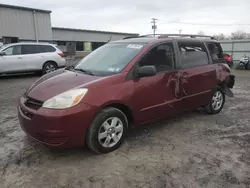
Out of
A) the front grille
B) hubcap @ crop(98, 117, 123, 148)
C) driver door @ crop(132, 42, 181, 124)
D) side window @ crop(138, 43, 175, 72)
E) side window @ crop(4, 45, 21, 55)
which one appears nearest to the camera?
the front grille

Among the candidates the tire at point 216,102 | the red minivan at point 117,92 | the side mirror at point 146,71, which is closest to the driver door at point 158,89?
the red minivan at point 117,92

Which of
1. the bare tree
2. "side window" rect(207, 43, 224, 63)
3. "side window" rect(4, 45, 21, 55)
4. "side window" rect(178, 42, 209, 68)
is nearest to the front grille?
"side window" rect(178, 42, 209, 68)

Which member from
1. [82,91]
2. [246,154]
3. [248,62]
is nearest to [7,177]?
[82,91]

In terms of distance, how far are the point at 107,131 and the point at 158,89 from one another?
1.14 m

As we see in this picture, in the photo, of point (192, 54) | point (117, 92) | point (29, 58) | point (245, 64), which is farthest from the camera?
point (245, 64)

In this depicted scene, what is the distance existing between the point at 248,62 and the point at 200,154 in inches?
594

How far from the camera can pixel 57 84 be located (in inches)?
134

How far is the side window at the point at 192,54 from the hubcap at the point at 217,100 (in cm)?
85

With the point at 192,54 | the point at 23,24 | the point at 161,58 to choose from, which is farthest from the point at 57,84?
the point at 23,24

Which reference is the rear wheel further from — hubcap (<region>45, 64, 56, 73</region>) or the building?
the building

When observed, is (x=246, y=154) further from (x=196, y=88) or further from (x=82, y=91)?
(x=82, y=91)

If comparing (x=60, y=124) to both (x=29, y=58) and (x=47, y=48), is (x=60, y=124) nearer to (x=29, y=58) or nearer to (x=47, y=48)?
(x=29, y=58)

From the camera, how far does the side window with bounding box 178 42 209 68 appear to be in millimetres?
4449

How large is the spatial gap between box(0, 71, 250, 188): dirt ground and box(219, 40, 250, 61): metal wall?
49.9 ft
